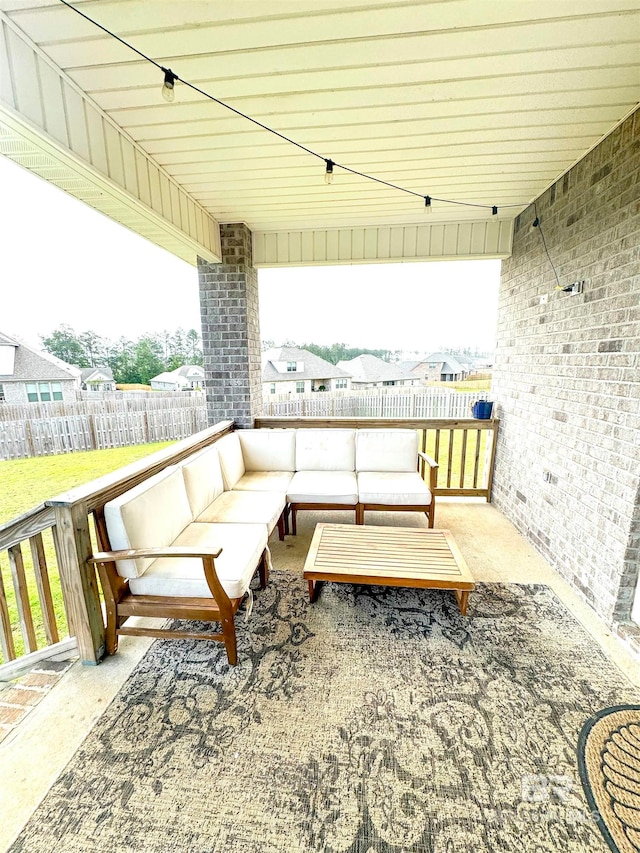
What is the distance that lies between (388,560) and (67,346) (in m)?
4.37

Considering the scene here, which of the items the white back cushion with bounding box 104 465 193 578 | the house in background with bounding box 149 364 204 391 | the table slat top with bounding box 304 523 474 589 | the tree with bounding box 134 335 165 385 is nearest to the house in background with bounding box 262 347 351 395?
the house in background with bounding box 149 364 204 391

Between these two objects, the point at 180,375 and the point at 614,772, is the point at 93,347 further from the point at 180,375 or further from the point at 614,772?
the point at 614,772

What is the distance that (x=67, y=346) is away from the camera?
13.8 ft

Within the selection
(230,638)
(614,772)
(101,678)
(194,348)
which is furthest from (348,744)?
(194,348)

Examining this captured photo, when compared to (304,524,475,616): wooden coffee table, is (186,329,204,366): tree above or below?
above

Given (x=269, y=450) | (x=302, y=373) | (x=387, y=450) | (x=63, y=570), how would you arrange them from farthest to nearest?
(x=302, y=373) < (x=269, y=450) < (x=387, y=450) < (x=63, y=570)

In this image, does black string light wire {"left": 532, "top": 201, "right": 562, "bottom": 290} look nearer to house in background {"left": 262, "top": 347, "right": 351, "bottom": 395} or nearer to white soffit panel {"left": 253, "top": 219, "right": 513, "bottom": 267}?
white soffit panel {"left": 253, "top": 219, "right": 513, "bottom": 267}

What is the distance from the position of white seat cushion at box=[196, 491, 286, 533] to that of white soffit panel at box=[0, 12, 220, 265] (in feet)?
7.51

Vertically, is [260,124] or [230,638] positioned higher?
[260,124]

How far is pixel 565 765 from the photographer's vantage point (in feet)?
4.63

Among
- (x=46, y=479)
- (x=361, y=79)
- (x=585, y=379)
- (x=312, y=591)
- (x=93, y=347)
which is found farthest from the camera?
(x=46, y=479)

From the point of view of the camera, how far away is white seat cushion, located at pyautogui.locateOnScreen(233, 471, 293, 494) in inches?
130

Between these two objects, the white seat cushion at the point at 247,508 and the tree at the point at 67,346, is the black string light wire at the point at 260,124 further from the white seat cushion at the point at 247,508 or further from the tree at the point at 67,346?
the tree at the point at 67,346

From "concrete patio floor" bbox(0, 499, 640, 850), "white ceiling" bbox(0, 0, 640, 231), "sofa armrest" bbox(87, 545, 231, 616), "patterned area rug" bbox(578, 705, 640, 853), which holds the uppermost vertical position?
"white ceiling" bbox(0, 0, 640, 231)
